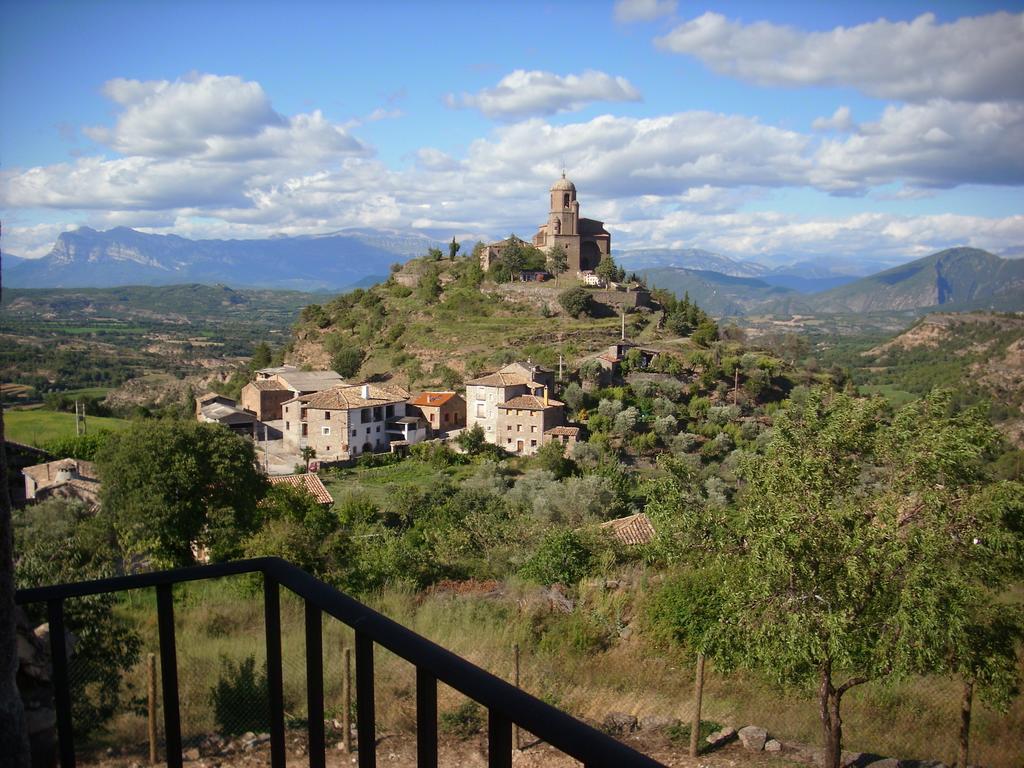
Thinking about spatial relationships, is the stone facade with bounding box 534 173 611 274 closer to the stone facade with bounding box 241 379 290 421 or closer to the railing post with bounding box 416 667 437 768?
the stone facade with bounding box 241 379 290 421

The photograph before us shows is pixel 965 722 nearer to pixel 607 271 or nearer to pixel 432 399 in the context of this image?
pixel 432 399

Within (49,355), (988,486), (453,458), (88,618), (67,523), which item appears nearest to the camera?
(88,618)

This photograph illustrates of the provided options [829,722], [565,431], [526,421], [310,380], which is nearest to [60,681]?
[829,722]

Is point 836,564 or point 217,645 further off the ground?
point 836,564

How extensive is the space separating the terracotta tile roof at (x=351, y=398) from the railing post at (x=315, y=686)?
3122 cm

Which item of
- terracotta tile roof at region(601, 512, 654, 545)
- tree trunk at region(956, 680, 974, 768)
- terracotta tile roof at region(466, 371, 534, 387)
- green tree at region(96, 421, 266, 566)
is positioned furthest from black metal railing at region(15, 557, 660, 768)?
terracotta tile roof at region(466, 371, 534, 387)

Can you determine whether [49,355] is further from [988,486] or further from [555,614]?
[988,486]

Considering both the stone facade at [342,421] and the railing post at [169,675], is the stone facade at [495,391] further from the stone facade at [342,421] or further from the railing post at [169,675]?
the railing post at [169,675]

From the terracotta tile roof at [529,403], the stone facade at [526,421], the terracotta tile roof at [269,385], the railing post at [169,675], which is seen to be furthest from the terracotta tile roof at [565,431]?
the railing post at [169,675]

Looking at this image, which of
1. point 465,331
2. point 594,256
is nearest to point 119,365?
point 465,331

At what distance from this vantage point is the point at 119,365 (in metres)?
Answer: 67.9

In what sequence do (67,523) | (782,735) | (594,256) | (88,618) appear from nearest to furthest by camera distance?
1. (88,618)
2. (782,735)
3. (67,523)
4. (594,256)

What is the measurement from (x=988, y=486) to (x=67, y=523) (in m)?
15.3

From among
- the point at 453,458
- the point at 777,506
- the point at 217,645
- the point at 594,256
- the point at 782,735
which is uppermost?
the point at 594,256
